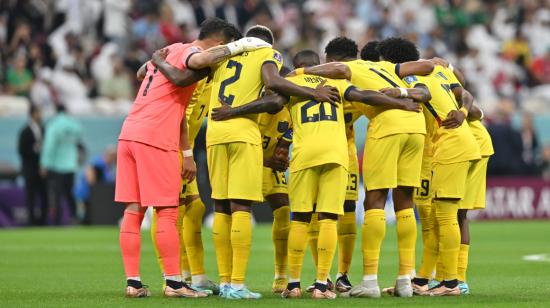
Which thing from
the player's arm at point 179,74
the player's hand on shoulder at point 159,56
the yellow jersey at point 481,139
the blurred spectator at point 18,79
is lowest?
the yellow jersey at point 481,139

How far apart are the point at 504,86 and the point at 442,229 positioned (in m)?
19.0

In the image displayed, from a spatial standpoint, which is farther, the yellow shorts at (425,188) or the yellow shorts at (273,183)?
the yellow shorts at (425,188)

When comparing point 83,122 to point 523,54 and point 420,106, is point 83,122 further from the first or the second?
point 420,106

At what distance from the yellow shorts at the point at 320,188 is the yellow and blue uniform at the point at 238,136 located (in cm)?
35

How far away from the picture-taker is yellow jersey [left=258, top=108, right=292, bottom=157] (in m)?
12.0

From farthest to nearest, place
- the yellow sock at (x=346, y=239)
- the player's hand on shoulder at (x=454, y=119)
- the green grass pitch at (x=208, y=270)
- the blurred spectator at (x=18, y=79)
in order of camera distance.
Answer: the blurred spectator at (x=18, y=79) → the yellow sock at (x=346, y=239) → the player's hand on shoulder at (x=454, y=119) → the green grass pitch at (x=208, y=270)

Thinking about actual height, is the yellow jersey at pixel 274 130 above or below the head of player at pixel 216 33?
below

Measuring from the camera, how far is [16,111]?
82.8ft

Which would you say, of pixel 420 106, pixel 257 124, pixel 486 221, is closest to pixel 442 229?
pixel 420 106

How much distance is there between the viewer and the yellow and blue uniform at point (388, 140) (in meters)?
11.2

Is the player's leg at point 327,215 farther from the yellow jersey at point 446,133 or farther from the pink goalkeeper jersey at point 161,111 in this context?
the pink goalkeeper jersey at point 161,111

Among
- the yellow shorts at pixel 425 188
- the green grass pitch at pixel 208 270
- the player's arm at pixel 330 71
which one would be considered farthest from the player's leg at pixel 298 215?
the yellow shorts at pixel 425 188

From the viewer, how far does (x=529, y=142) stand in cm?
2725

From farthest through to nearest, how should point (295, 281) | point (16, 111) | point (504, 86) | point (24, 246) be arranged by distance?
point (504, 86) → point (16, 111) → point (24, 246) → point (295, 281)
